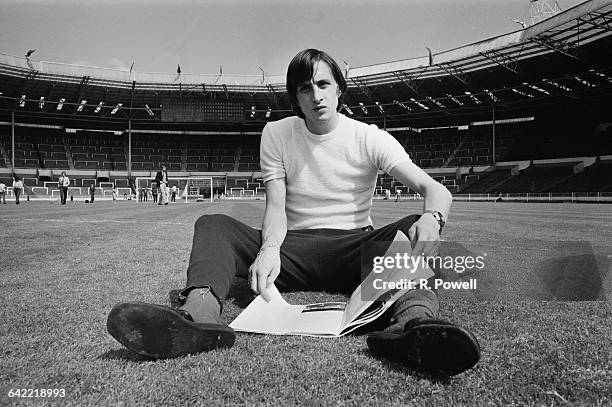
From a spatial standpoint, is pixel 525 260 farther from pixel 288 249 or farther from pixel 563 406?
pixel 563 406

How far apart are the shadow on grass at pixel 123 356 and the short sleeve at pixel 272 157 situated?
1254mm

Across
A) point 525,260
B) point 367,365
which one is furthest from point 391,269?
point 525,260

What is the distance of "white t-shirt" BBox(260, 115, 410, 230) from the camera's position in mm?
2613

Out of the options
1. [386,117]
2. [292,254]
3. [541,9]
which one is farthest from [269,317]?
[386,117]

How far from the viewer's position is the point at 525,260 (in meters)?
4.00

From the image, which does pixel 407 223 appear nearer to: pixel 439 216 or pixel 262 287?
pixel 439 216

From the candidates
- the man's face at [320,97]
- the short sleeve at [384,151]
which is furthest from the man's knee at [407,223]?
the man's face at [320,97]

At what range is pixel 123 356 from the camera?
1632 mm

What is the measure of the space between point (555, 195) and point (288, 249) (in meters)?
31.6

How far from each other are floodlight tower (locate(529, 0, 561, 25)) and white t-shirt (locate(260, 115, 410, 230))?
2775cm

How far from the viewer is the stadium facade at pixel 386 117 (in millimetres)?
31547

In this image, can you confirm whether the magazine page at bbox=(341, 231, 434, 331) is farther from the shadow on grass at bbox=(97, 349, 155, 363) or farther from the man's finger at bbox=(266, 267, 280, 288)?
the shadow on grass at bbox=(97, 349, 155, 363)

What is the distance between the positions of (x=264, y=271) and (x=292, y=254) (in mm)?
387

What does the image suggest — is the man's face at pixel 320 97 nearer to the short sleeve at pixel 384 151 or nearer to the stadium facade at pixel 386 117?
the short sleeve at pixel 384 151
